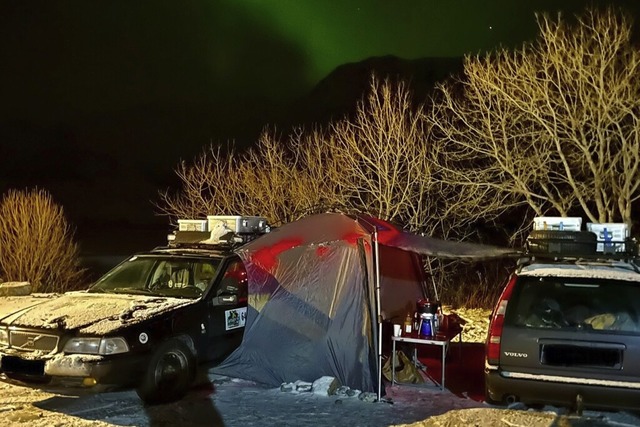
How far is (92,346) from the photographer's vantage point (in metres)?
6.36

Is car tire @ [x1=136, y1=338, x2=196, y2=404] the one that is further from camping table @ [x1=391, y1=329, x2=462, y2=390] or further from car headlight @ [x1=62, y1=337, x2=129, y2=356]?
camping table @ [x1=391, y1=329, x2=462, y2=390]

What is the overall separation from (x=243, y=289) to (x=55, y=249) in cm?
1151

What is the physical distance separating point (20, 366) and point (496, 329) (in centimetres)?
443

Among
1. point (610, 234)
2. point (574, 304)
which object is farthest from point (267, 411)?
point (610, 234)

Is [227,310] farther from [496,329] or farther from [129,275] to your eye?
[496,329]

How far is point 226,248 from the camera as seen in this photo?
27.5 ft

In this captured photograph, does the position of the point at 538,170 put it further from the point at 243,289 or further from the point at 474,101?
the point at 243,289

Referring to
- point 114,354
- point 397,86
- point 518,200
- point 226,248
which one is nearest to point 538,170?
point 518,200

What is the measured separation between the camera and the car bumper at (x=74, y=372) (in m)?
6.26

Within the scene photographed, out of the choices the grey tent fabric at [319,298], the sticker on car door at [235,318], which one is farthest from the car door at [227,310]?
the grey tent fabric at [319,298]

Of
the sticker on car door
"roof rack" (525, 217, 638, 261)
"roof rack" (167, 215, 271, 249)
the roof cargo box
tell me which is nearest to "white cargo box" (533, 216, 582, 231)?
"roof rack" (525, 217, 638, 261)

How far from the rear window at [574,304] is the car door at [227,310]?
3235 mm

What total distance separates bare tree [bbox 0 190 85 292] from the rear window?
570 inches

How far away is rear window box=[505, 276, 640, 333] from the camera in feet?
19.6
